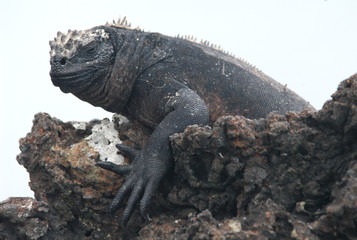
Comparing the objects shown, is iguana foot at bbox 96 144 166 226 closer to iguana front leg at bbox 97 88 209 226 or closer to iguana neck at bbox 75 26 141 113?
iguana front leg at bbox 97 88 209 226

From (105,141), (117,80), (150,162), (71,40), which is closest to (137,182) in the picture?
(150,162)

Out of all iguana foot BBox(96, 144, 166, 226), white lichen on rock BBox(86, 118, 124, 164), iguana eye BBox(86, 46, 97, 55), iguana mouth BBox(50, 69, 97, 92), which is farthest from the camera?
iguana eye BBox(86, 46, 97, 55)

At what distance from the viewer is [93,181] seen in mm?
3576

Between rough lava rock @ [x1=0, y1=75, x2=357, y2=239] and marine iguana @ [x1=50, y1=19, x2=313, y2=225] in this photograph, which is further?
marine iguana @ [x1=50, y1=19, x2=313, y2=225]

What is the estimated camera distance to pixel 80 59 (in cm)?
396

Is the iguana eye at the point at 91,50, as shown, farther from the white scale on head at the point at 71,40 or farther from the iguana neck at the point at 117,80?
the iguana neck at the point at 117,80

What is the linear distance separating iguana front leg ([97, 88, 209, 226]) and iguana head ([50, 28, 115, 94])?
84cm

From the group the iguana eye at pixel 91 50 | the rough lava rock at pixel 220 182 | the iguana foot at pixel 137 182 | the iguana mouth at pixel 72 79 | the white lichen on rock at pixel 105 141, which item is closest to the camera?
the rough lava rock at pixel 220 182

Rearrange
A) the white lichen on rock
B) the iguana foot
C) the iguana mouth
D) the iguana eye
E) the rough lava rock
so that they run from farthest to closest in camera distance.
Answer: the iguana eye
the iguana mouth
the white lichen on rock
the iguana foot
the rough lava rock

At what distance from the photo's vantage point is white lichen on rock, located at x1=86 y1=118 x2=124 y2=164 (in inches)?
147

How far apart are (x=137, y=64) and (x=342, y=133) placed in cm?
231

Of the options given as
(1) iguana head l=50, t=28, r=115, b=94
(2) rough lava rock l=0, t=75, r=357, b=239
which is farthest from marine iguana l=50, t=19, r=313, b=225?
(2) rough lava rock l=0, t=75, r=357, b=239

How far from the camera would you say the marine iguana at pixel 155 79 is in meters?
3.87

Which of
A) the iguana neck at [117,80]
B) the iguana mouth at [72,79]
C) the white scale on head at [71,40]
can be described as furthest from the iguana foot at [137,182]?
the white scale on head at [71,40]
